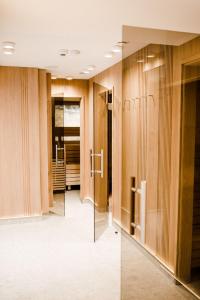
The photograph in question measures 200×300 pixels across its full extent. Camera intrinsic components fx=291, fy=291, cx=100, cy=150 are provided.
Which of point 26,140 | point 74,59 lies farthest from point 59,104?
point 74,59

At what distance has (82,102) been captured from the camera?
19.8ft

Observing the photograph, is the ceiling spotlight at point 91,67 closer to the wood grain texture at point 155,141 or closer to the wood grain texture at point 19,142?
the wood grain texture at point 19,142

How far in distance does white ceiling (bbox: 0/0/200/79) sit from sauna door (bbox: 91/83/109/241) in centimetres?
118

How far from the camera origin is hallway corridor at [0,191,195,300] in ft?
8.87

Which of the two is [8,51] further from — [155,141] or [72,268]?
[72,268]

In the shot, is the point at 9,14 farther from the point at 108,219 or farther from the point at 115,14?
the point at 108,219

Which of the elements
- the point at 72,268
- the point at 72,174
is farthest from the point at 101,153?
the point at 72,174

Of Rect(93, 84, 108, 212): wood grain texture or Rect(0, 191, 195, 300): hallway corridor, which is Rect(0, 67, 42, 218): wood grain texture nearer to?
Rect(0, 191, 195, 300): hallway corridor

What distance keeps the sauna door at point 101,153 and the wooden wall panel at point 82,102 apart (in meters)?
1.18

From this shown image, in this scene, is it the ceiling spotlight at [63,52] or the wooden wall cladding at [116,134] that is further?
the wooden wall cladding at [116,134]

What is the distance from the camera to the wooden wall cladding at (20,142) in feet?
14.9

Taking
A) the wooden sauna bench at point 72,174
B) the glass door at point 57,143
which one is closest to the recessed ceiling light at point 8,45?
the glass door at point 57,143

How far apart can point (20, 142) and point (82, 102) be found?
1.87 m

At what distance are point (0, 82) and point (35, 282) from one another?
3.00 m
